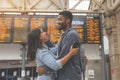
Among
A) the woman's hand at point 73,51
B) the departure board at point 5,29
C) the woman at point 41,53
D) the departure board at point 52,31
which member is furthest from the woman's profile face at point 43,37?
the departure board at point 5,29

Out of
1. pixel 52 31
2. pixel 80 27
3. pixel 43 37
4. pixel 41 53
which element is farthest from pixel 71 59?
pixel 80 27

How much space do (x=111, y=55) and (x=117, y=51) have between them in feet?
0.91

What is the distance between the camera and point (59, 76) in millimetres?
2453

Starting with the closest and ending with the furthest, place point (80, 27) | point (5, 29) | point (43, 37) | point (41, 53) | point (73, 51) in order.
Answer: point (73, 51), point (41, 53), point (43, 37), point (5, 29), point (80, 27)

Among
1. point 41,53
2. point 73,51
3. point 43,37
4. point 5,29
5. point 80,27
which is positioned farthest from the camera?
point 80,27

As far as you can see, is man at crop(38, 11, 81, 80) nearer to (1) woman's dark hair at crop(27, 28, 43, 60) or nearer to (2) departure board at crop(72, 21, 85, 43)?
(1) woman's dark hair at crop(27, 28, 43, 60)

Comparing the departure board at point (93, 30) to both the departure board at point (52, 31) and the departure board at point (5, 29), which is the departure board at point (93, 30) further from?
the departure board at point (5, 29)

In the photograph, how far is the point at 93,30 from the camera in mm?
8742

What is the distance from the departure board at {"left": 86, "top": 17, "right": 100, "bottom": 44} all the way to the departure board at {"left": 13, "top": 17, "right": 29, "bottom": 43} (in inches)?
73.6

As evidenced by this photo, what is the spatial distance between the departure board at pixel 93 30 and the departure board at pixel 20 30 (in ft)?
6.13

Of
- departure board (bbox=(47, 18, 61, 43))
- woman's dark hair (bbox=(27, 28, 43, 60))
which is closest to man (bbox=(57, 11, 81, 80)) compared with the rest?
woman's dark hair (bbox=(27, 28, 43, 60))

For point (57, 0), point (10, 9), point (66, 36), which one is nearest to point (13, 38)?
point (10, 9)

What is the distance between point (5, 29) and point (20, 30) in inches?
17.5

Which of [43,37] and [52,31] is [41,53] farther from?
[52,31]
